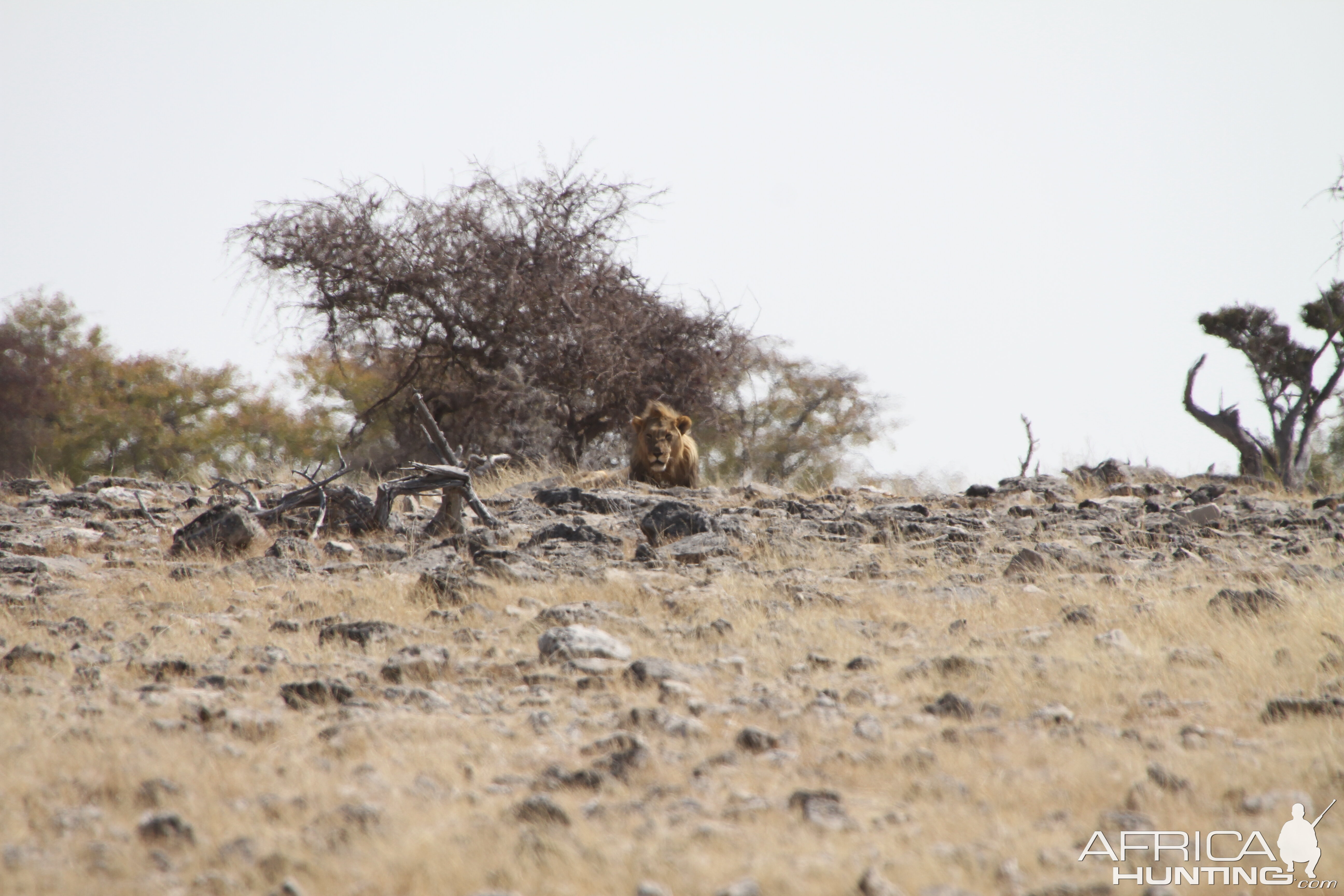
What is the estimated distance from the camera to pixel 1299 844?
3.54 m

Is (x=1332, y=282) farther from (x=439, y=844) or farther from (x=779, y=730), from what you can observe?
(x=439, y=844)

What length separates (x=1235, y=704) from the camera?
509 centimetres

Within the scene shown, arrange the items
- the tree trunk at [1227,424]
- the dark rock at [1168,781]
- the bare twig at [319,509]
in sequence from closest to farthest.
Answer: the dark rock at [1168,781] < the bare twig at [319,509] < the tree trunk at [1227,424]

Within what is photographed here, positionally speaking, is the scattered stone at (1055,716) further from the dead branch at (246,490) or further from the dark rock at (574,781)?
the dead branch at (246,490)

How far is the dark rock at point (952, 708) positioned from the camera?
4922 mm

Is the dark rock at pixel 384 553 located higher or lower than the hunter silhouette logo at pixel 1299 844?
higher

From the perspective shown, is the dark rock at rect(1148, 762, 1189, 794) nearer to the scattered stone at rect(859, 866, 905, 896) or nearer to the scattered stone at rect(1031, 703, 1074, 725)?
Result: the scattered stone at rect(1031, 703, 1074, 725)

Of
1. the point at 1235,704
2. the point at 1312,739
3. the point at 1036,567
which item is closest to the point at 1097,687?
the point at 1235,704

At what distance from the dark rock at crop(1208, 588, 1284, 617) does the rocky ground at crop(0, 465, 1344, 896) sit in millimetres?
29

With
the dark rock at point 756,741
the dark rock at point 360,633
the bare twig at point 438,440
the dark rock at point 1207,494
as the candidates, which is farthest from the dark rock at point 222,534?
the dark rock at point 1207,494

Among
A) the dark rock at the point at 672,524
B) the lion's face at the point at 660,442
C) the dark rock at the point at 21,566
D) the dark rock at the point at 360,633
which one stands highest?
the lion's face at the point at 660,442

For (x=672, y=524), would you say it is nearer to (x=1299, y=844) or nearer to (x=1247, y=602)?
(x=1247, y=602)

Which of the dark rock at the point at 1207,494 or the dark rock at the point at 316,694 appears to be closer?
the dark rock at the point at 316,694

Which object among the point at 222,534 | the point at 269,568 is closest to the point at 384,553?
the point at 269,568
